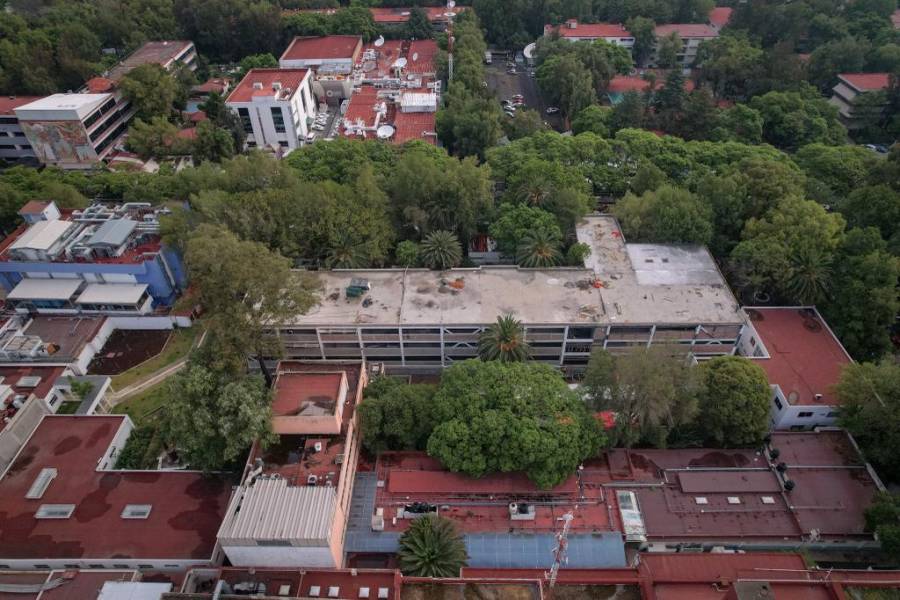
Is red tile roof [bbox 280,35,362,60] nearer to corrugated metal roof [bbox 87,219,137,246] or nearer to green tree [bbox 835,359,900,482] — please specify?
corrugated metal roof [bbox 87,219,137,246]

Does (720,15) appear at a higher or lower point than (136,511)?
higher

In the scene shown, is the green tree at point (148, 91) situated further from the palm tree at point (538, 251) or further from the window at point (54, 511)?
the window at point (54, 511)

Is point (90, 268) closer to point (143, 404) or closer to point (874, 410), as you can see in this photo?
point (143, 404)

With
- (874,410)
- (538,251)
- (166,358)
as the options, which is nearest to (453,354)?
(538,251)

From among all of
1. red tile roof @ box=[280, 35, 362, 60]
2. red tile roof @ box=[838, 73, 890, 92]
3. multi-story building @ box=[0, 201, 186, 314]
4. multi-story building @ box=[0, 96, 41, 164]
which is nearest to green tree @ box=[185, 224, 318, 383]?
multi-story building @ box=[0, 201, 186, 314]

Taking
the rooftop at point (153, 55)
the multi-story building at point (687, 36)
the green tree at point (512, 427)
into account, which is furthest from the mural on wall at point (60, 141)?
the multi-story building at point (687, 36)

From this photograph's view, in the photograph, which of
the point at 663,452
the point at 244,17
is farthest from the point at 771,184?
the point at 244,17
